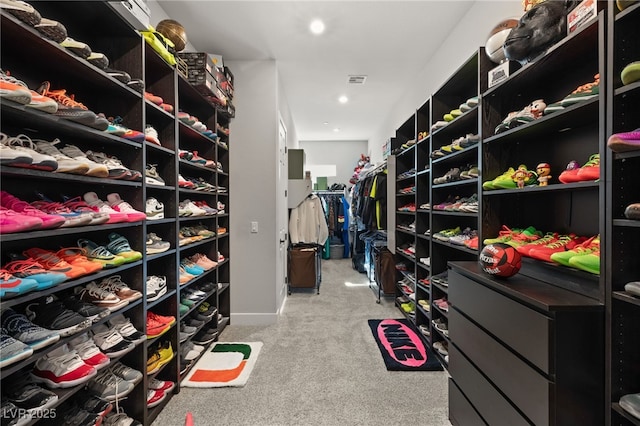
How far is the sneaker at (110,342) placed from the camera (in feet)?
4.59

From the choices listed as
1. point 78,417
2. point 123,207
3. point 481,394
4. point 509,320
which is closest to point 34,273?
point 123,207

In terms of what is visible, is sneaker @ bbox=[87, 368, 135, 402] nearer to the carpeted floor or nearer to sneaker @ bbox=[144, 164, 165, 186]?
the carpeted floor

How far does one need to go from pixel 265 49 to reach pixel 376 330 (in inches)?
120

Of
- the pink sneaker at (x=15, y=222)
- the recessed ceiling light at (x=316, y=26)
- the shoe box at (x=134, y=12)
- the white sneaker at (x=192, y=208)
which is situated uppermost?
the recessed ceiling light at (x=316, y=26)

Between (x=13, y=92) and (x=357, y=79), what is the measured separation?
11.3ft

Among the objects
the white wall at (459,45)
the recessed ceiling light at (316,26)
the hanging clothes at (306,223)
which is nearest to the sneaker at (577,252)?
the white wall at (459,45)

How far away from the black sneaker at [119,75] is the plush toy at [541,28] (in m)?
1.89

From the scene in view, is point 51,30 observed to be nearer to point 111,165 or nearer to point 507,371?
point 111,165

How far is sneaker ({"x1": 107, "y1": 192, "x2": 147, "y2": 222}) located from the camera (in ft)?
4.91

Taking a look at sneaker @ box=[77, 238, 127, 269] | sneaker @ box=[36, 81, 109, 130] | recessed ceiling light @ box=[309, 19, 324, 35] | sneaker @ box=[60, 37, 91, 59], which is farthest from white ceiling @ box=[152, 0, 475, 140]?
sneaker @ box=[77, 238, 127, 269]

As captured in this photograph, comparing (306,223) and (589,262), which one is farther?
(306,223)

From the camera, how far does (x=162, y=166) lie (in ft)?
6.73

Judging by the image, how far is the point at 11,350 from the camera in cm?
95

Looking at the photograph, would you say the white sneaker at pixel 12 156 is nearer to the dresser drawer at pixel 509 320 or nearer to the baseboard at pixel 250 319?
the dresser drawer at pixel 509 320
